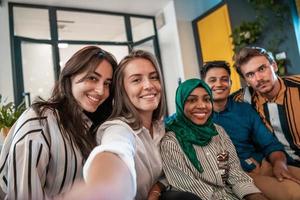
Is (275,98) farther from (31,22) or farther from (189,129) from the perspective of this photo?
(31,22)

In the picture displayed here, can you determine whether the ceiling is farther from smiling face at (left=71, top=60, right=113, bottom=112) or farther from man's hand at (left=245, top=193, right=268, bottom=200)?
man's hand at (left=245, top=193, right=268, bottom=200)

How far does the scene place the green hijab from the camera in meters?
1.25

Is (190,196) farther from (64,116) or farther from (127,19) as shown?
(127,19)

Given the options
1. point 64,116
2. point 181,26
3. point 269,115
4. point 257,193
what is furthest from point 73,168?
point 181,26

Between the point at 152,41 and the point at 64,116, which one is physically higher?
the point at 152,41

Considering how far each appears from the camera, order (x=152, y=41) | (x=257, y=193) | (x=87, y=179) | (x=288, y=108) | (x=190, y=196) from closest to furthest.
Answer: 1. (x=87, y=179)
2. (x=190, y=196)
3. (x=257, y=193)
4. (x=288, y=108)
5. (x=152, y=41)

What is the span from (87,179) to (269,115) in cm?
131

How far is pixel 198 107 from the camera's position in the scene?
1.36 meters

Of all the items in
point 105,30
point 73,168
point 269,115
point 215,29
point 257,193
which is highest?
point 105,30

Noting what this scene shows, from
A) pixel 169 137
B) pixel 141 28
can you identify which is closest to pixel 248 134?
pixel 169 137

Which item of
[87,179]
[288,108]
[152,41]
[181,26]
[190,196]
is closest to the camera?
[87,179]

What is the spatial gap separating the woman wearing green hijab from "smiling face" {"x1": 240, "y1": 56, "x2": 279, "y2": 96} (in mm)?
420

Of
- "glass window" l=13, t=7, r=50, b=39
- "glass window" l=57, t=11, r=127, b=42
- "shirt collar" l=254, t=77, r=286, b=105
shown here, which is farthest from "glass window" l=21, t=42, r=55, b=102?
"shirt collar" l=254, t=77, r=286, b=105

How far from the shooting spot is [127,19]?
4852mm
